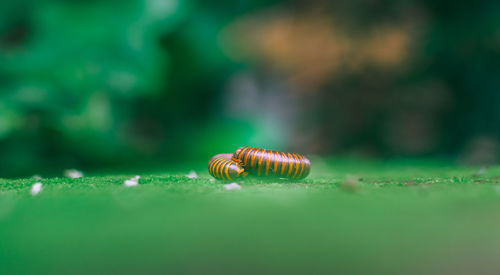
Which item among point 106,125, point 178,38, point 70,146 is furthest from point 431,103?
point 70,146

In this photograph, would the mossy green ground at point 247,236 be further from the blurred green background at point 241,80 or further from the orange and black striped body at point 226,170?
the blurred green background at point 241,80

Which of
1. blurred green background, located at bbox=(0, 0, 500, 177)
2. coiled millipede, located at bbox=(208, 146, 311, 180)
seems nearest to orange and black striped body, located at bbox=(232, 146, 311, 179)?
coiled millipede, located at bbox=(208, 146, 311, 180)

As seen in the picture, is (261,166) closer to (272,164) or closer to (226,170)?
(272,164)

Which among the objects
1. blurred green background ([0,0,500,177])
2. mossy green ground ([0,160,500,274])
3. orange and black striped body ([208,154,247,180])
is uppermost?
blurred green background ([0,0,500,177])

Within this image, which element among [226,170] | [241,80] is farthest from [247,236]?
[241,80]

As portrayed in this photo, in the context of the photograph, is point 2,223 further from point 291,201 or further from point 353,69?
point 353,69

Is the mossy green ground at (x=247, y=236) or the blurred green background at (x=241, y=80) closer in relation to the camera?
the mossy green ground at (x=247, y=236)

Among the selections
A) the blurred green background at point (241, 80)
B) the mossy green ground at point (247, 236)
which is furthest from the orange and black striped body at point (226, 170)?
the blurred green background at point (241, 80)

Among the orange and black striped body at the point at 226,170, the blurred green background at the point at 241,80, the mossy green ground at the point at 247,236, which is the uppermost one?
the blurred green background at the point at 241,80

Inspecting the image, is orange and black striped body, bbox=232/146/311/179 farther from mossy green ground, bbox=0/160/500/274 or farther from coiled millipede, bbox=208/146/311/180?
mossy green ground, bbox=0/160/500/274
